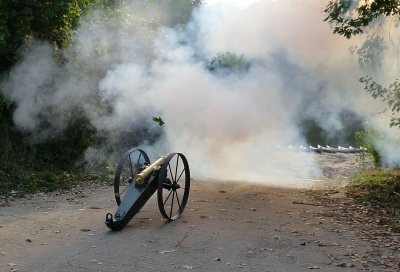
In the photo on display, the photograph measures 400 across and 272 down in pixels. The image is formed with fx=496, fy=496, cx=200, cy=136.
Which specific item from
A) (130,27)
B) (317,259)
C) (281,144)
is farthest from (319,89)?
(317,259)

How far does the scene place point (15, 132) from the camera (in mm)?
11250

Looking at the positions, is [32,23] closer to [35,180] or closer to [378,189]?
[35,180]

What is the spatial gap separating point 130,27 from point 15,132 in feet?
13.7

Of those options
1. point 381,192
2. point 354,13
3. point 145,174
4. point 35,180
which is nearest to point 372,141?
point 381,192

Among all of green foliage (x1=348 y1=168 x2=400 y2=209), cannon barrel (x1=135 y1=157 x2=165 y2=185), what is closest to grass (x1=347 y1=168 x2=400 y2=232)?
green foliage (x1=348 y1=168 x2=400 y2=209)

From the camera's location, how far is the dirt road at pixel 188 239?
5508 millimetres

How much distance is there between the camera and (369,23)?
31.4ft

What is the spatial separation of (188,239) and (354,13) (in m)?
5.59

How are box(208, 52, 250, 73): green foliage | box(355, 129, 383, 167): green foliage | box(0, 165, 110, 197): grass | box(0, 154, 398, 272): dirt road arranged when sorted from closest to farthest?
box(0, 154, 398, 272): dirt road
box(0, 165, 110, 197): grass
box(208, 52, 250, 73): green foliage
box(355, 129, 383, 167): green foliage

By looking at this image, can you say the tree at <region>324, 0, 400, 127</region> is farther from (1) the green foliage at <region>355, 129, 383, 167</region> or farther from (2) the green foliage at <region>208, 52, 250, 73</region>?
(1) the green foliage at <region>355, 129, 383, 167</region>

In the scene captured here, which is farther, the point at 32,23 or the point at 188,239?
the point at 32,23

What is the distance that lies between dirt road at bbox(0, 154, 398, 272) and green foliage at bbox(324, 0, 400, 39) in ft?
10.9

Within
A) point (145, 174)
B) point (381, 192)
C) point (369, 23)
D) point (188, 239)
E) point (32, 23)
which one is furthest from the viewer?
point (32, 23)

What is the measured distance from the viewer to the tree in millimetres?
8695
